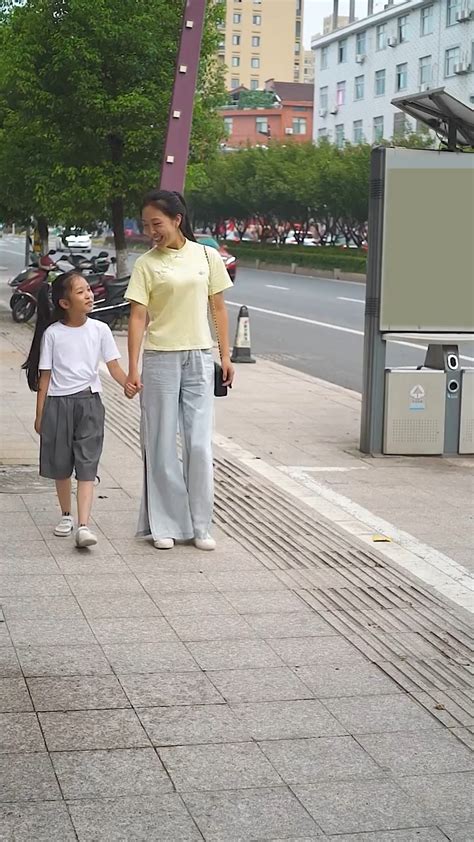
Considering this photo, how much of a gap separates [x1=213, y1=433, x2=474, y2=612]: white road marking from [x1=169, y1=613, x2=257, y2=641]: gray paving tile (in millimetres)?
1093

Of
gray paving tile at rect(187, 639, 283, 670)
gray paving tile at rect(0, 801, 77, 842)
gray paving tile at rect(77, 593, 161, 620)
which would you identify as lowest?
gray paving tile at rect(187, 639, 283, 670)

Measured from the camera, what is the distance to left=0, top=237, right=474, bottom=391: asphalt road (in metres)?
18.3

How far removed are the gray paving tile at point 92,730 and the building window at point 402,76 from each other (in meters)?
76.9

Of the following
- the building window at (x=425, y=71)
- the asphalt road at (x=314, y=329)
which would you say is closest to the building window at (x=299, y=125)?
the building window at (x=425, y=71)

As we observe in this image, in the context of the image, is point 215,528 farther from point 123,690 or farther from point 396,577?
point 123,690

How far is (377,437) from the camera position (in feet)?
33.3

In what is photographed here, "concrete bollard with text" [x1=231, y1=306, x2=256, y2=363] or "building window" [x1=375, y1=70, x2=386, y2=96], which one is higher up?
"building window" [x1=375, y1=70, x2=386, y2=96]

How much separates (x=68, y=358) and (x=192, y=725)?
9.86ft

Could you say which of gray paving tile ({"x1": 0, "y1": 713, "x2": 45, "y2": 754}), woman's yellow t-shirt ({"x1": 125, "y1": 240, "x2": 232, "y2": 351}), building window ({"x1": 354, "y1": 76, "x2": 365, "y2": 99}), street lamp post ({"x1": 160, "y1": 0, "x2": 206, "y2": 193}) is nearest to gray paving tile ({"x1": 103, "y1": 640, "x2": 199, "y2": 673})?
gray paving tile ({"x1": 0, "y1": 713, "x2": 45, "y2": 754})

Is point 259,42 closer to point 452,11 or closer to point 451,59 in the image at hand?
point 451,59

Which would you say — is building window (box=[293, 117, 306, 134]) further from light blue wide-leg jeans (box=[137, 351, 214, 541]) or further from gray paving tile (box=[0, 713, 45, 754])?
gray paving tile (box=[0, 713, 45, 754])

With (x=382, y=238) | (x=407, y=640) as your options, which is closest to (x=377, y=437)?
(x=382, y=238)

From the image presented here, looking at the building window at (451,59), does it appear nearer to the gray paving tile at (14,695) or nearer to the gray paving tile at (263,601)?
the gray paving tile at (263,601)

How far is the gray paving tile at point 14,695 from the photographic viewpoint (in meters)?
4.63
